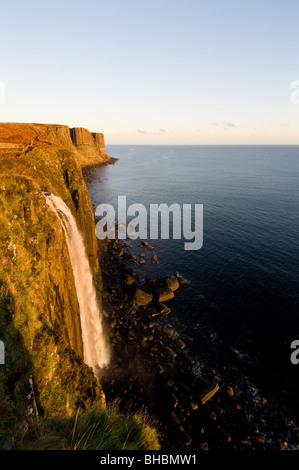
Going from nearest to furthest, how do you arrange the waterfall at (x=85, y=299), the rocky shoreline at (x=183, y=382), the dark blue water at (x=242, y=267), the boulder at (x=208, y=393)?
1. the rocky shoreline at (x=183, y=382)
2. the boulder at (x=208, y=393)
3. the waterfall at (x=85, y=299)
4. the dark blue water at (x=242, y=267)

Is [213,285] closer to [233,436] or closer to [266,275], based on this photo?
[266,275]

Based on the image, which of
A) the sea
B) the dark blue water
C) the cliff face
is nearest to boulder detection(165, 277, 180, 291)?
the sea

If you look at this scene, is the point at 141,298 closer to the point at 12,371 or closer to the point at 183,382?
the point at 183,382

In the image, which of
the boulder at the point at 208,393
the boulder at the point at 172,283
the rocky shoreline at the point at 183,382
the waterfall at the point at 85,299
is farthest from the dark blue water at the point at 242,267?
the waterfall at the point at 85,299

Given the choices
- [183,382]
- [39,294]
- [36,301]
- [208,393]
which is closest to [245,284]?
[208,393]

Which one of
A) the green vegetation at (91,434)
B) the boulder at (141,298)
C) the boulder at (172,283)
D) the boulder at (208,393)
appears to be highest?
the green vegetation at (91,434)

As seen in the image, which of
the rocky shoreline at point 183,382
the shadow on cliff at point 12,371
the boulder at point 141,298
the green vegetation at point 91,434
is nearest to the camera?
the green vegetation at point 91,434

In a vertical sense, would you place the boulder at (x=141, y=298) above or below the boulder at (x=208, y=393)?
above

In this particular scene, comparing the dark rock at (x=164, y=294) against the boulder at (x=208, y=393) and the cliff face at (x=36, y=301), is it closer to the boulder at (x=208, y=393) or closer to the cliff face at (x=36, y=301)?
the boulder at (x=208, y=393)
